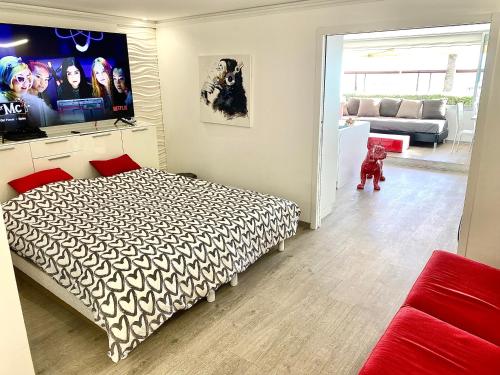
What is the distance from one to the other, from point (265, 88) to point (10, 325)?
117 inches

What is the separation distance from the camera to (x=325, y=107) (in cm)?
364

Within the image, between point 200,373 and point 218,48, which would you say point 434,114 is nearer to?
point 218,48

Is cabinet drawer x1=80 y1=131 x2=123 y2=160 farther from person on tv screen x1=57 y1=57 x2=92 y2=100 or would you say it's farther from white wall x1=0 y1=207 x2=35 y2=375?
white wall x1=0 y1=207 x2=35 y2=375

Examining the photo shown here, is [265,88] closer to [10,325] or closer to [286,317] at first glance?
[286,317]

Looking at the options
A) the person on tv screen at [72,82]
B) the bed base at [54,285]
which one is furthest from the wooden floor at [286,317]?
the person on tv screen at [72,82]

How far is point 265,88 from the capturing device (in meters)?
3.81

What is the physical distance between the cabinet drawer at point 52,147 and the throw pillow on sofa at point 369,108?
21.0ft

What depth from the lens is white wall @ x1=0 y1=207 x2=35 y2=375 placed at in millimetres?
1521

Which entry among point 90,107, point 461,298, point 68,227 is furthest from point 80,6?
point 461,298

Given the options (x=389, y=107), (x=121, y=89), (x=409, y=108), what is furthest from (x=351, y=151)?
(x=389, y=107)

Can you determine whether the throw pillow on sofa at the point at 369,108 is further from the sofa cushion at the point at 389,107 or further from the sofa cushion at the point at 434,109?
the sofa cushion at the point at 434,109

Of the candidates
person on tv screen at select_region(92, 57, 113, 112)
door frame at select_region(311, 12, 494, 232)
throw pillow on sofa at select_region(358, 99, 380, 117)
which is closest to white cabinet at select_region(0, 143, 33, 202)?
person on tv screen at select_region(92, 57, 113, 112)

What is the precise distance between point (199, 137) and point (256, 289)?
2.35 meters

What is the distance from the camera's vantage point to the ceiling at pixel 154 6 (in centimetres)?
331
